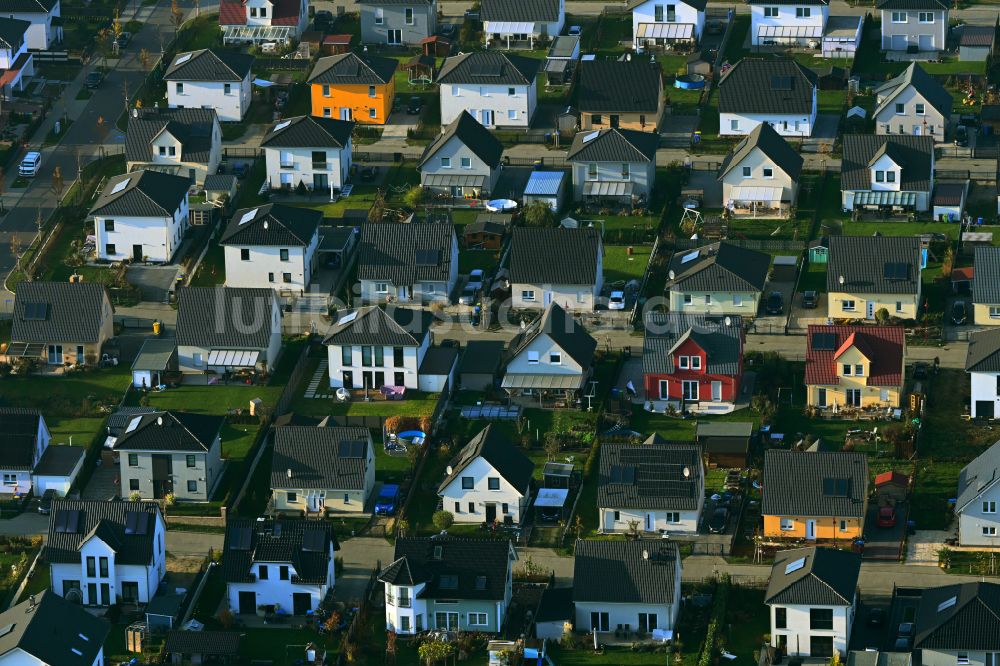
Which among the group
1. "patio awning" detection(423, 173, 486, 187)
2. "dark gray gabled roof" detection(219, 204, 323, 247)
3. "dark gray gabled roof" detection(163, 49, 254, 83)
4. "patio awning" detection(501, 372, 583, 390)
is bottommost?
"patio awning" detection(501, 372, 583, 390)

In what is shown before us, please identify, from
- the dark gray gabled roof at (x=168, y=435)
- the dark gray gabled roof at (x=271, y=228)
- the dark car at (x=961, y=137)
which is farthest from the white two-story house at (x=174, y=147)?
the dark car at (x=961, y=137)

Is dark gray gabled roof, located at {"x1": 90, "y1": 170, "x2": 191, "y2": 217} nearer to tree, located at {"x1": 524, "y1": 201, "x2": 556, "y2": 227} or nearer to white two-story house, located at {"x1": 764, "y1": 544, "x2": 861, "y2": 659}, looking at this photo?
tree, located at {"x1": 524, "y1": 201, "x2": 556, "y2": 227}

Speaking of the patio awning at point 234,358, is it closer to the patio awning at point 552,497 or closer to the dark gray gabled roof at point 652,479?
the patio awning at point 552,497

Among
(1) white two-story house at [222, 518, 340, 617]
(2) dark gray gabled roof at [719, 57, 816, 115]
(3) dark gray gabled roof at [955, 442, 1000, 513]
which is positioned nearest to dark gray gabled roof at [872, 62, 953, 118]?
(2) dark gray gabled roof at [719, 57, 816, 115]

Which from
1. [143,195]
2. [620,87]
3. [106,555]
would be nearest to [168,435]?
[106,555]

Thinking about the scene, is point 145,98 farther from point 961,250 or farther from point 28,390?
point 961,250

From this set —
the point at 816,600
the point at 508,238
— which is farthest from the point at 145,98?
the point at 816,600

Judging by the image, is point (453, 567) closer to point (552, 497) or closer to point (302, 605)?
point (302, 605)
